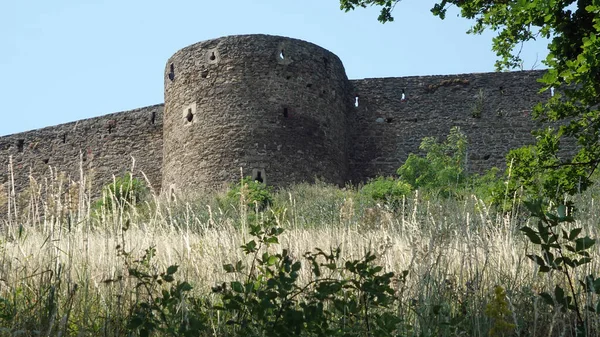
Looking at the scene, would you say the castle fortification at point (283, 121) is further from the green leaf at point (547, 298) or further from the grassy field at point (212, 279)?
the green leaf at point (547, 298)

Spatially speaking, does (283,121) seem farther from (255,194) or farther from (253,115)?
(255,194)

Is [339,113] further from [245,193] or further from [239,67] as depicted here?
[245,193]

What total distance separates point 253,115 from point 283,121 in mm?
561

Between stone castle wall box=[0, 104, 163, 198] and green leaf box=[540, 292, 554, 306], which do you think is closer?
green leaf box=[540, 292, 554, 306]

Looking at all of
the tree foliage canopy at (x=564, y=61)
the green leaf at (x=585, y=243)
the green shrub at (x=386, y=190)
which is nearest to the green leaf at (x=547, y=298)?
the green leaf at (x=585, y=243)

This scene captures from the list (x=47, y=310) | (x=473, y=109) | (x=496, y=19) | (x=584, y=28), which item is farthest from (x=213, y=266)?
(x=473, y=109)

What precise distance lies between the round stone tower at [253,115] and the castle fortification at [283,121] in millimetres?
19

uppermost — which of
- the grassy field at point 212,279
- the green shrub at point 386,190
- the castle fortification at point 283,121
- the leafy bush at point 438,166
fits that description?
the castle fortification at point 283,121

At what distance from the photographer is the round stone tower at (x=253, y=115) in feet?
49.4

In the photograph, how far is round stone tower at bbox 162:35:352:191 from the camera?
15.1m

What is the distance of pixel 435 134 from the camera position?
17.2 meters

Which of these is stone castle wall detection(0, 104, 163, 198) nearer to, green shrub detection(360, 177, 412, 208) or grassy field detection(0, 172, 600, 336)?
green shrub detection(360, 177, 412, 208)

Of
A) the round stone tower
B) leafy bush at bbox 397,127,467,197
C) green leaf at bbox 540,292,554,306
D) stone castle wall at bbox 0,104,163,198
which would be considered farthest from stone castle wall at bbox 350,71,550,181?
green leaf at bbox 540,292,554,306

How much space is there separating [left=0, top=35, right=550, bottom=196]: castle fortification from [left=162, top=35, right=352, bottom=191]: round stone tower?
2cm
